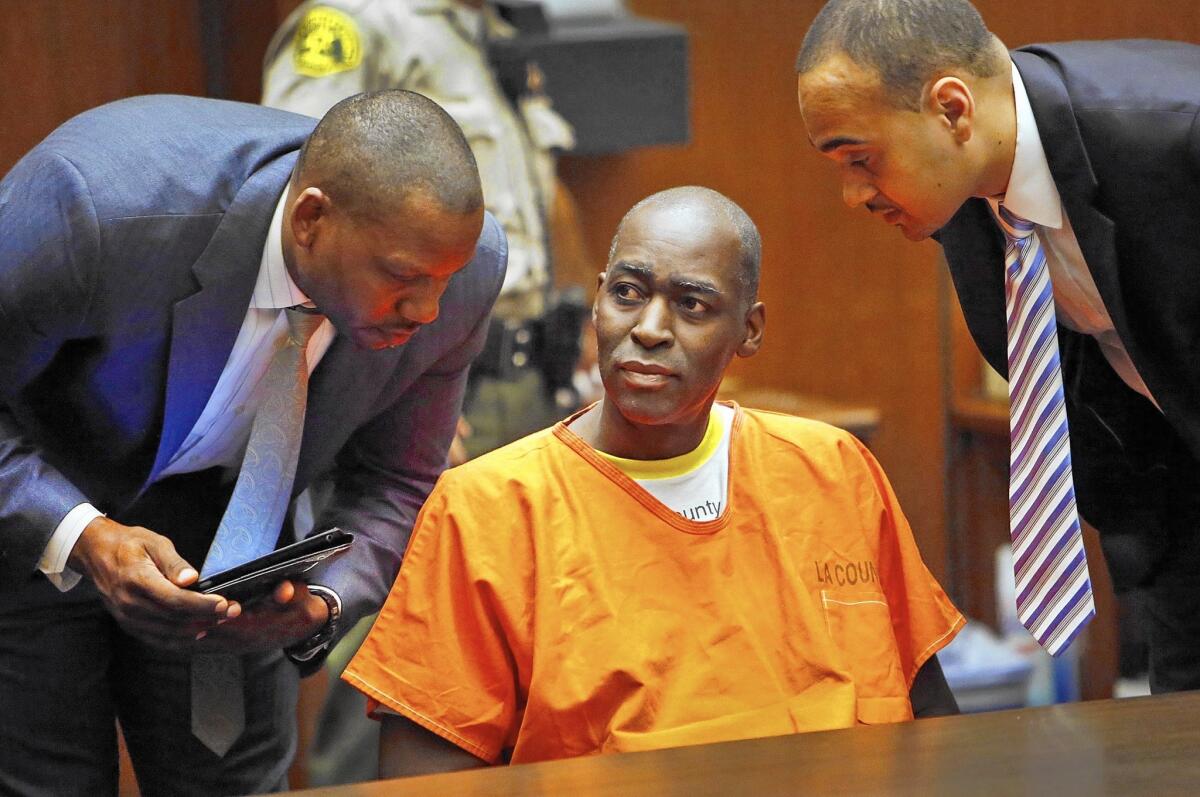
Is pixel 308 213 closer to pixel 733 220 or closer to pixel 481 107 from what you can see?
pixel 733 220

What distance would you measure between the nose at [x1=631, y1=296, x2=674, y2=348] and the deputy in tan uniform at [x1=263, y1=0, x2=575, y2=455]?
54.1 inches

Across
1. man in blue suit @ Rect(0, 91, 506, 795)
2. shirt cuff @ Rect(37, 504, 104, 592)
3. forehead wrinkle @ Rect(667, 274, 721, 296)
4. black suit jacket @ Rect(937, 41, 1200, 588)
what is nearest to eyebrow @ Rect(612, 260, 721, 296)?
forehead wrinkle @ Rect(667, 274, 721, 296)

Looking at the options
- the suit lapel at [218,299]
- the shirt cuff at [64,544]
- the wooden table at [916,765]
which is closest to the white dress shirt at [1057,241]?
the wooden table at [916,765]

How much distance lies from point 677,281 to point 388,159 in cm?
37

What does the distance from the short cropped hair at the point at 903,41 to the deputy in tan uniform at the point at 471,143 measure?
1436 millimetres

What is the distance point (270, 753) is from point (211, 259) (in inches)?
27.6

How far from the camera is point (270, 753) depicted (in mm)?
2100

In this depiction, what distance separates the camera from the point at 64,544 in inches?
69.4

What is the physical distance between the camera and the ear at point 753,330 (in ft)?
6.30

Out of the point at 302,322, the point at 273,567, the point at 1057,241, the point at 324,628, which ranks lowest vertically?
the point at 324,628

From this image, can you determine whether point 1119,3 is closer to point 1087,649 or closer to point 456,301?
point 1087,649

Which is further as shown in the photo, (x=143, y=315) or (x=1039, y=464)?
(x=1039, y=464)

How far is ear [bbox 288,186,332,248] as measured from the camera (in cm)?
174

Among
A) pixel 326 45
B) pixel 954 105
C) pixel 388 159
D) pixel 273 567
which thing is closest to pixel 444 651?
pixel 273 567
